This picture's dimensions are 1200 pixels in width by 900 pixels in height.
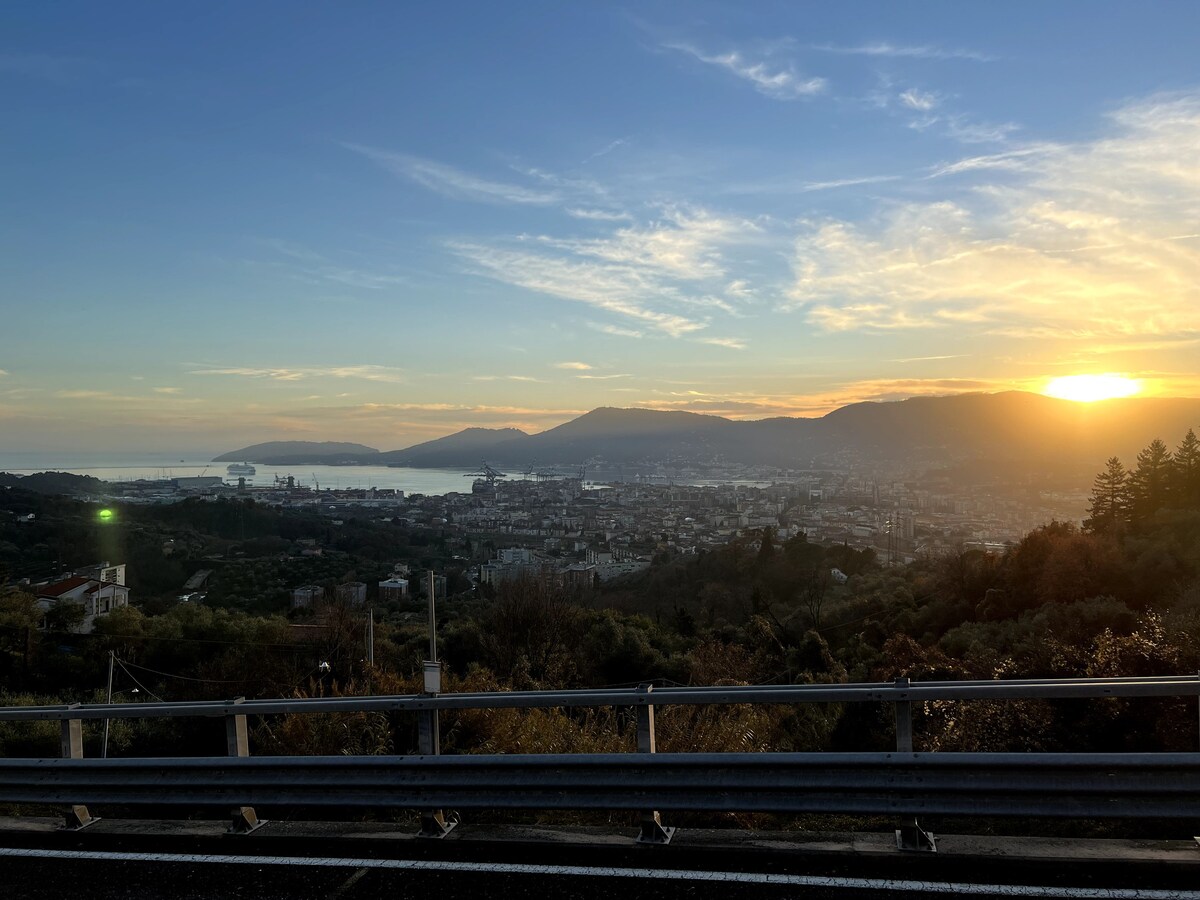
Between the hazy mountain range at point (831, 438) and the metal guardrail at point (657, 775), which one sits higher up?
the hazy mountain range at point (831, 438)

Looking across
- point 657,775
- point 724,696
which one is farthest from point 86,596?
point 724,696

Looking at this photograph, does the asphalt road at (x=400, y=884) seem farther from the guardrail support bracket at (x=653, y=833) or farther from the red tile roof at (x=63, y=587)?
the red tile roof at (x=63, y=587)

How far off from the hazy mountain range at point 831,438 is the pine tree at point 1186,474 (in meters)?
7.13

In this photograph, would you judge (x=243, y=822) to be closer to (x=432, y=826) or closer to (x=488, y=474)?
(x=432, y=826)

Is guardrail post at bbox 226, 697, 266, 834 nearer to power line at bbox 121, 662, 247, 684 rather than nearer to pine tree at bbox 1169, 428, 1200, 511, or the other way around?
power line at bbox 121, 662, 247, 684

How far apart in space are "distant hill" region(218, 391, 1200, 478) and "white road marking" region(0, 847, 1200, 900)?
46007 mm

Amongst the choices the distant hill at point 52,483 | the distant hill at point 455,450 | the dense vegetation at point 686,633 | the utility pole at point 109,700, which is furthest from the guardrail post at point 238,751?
the distant hill at point 455,450

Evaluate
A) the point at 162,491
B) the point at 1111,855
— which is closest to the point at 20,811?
the point at 1111,855

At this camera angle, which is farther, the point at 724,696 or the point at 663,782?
the point at 724,696

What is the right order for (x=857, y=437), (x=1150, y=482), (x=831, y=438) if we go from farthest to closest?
1. (x=831, y=438)
2. (x=857, y=437)
3. (x=1150, y=482)

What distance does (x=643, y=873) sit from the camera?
418 cm

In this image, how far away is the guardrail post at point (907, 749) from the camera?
4230 mm

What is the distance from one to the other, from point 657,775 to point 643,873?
0.45 meters

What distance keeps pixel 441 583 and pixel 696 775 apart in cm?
4538
